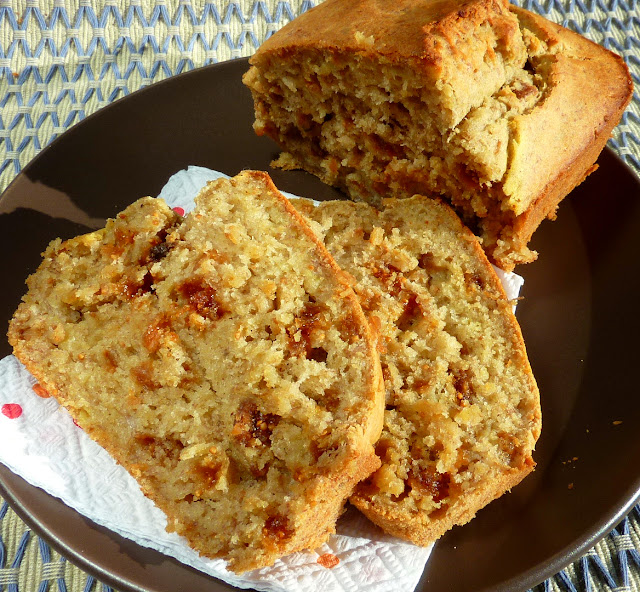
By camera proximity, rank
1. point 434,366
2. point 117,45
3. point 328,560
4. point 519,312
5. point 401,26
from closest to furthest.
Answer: point 328,560
point 434,366
point 401,26
point 519,312
point 117,45

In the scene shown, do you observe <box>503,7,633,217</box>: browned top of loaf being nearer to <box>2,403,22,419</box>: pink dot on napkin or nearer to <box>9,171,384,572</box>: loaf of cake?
<box>9,171,384,572</box>: loaf of cake

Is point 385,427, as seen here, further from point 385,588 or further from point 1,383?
point 1,383

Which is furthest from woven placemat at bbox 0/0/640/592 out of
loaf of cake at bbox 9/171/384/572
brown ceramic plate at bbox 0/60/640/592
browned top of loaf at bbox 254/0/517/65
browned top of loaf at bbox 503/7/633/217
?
loaf of cake at bbox 9/171/384/572

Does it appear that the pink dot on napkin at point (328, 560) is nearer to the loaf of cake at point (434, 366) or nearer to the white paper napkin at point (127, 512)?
the white paper napkin at point (127, 512)

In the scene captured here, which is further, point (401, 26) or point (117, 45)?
point (117, 45)

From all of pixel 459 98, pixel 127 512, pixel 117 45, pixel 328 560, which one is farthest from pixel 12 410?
pixel 117 45

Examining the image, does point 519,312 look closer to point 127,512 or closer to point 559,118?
point 559,118
